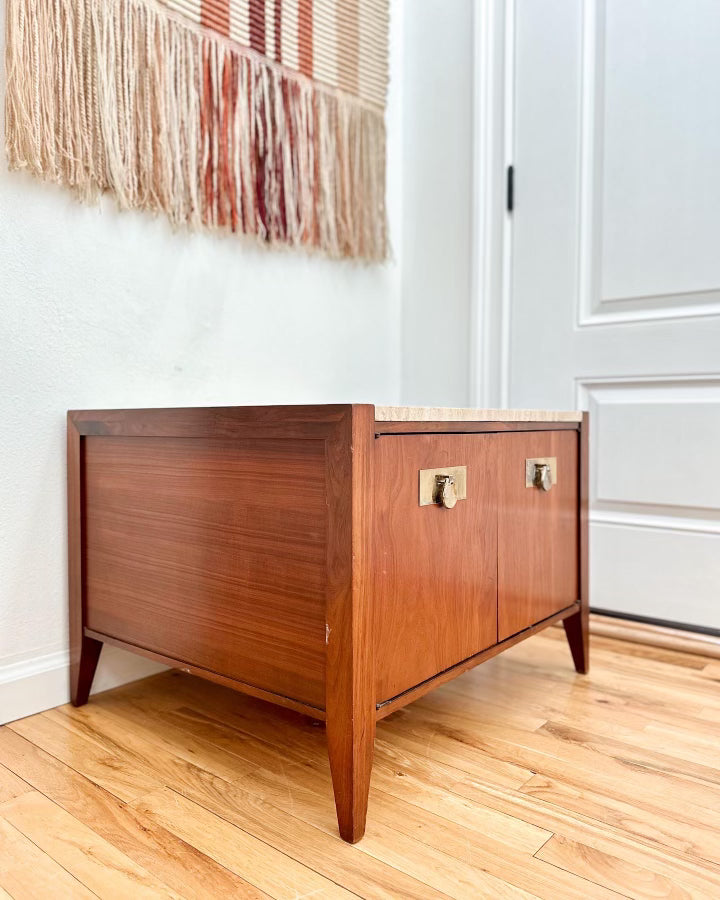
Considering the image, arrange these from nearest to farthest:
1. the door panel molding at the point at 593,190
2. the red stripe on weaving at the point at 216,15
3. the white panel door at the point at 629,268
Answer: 1. the red stripe on weaving at the point at 216,15
2. the white panel door at the point at 629,268
3. the door panel molding at the point at 593,190

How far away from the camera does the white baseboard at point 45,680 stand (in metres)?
1.06

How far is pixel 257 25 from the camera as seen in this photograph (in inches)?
52.4

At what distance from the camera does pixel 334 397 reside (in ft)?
5.23

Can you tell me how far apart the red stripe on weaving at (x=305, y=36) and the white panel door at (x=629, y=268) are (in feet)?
1.51

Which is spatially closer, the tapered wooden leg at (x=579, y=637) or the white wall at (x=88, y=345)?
the white wall at (x=88, y=345)

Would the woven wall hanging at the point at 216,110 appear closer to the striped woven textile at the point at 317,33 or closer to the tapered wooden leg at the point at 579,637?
the striped woven textile at the point at 317,33

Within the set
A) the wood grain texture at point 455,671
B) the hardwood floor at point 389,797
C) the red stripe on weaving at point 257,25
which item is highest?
the red stripe on weaving at point 257,25

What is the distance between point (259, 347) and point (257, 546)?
0.63 metres

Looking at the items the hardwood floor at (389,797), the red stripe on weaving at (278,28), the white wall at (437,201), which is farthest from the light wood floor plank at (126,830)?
the red stripe on weaving at (278,28)

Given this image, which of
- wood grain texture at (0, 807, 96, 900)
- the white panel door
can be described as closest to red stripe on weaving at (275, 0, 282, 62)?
the white panel door

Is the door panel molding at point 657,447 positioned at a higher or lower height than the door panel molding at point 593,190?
lower

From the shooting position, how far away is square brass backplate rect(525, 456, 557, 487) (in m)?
1.09

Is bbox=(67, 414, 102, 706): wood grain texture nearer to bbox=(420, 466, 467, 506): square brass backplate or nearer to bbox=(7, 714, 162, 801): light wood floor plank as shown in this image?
bbox=(7, 714, 162, 801): light wood floor plank

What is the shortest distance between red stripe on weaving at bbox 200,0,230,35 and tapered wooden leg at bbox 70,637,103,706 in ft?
3.40
